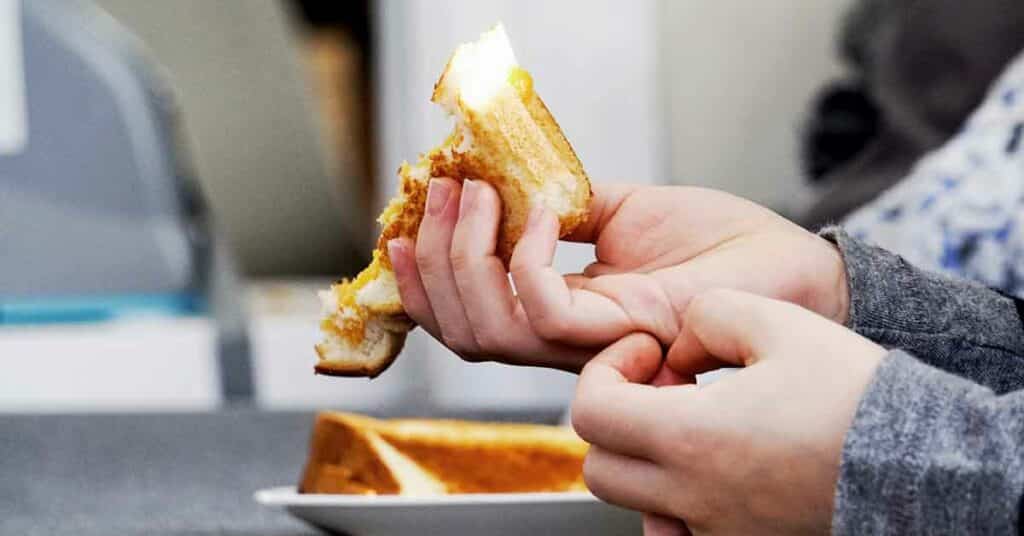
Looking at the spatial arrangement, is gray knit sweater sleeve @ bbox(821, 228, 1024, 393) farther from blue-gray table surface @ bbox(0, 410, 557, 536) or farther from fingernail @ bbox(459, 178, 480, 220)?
blue-gray table surface @ bbox(0, 410, 557, 536)

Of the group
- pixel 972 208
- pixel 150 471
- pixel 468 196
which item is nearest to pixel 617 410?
pixel 468 196

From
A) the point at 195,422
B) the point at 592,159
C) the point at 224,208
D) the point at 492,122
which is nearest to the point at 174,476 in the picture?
the point at 195,422

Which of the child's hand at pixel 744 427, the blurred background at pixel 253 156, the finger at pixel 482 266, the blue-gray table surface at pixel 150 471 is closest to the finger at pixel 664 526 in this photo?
the child's hand at pixel 744 427

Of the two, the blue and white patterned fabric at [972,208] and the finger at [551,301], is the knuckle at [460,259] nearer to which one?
the finger at [551,301]

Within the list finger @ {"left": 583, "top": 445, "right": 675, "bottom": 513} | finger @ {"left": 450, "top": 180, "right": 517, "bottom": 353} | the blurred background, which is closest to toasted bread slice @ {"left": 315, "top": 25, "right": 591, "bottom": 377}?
finger @ {"left": 450, "top": 180, "right": 517, "bottom": 353}

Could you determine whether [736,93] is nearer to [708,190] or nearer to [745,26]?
[745,26]

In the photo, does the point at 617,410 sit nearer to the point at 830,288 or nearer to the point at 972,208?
the point at 830,288
